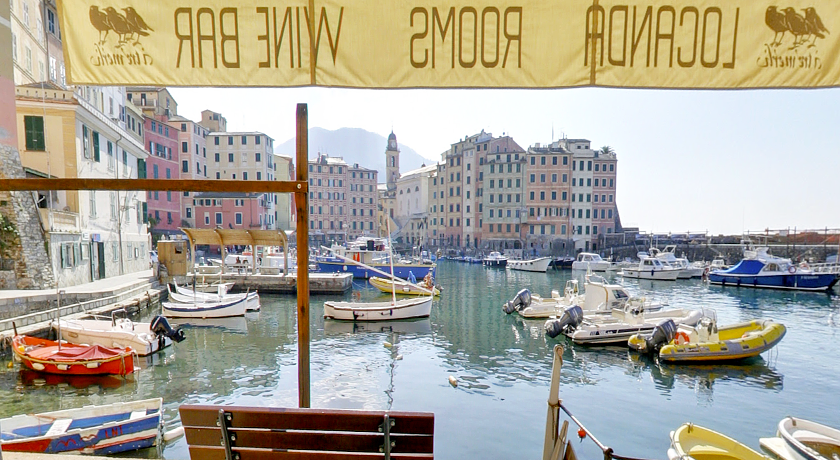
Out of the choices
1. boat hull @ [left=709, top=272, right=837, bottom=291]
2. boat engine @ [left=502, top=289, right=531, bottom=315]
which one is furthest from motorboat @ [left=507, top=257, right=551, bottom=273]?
boat engine @ [left=502, top=289, right=531, bottom=315]

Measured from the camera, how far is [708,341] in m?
15.3

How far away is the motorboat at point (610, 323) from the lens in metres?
16.8

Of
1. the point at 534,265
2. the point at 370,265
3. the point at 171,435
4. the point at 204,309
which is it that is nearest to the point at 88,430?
the point at 171,435

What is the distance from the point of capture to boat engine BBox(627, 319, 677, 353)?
15.2 metres

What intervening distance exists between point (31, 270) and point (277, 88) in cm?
2116

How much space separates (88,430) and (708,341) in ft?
59.3

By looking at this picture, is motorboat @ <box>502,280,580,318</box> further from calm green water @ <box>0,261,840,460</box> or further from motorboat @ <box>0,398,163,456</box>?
motorboat @ <box>0,398,163,456</box>

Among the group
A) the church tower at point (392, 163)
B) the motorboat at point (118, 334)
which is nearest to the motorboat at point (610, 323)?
the motorboat at point (118, 334)

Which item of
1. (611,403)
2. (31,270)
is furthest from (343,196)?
(611,403)

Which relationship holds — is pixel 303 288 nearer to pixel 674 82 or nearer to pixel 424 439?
pixel 424 439

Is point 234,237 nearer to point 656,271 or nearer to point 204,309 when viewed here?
point 204,309

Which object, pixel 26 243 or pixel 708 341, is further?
pixel 26 243

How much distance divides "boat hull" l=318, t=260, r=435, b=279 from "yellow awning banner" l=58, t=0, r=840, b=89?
34.1 m

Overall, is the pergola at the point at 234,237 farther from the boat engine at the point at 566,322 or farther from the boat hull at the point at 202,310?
the boat engine at the point at 566,322
